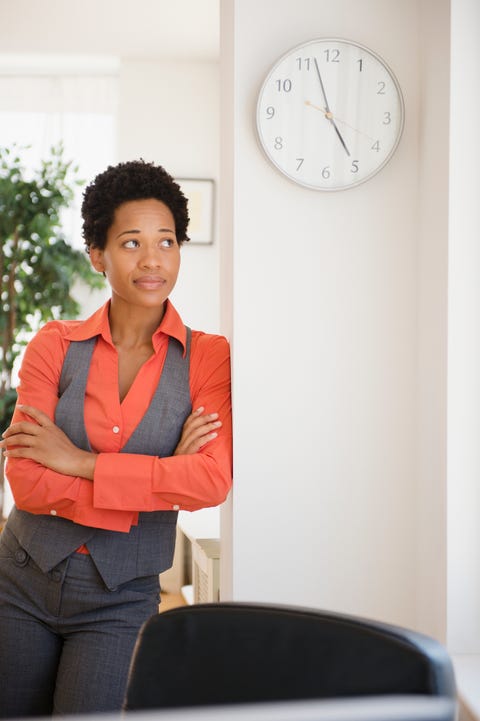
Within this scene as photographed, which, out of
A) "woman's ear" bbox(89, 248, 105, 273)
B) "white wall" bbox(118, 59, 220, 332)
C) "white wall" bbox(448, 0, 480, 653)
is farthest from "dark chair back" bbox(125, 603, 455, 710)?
"white wall" bbox(118, 59, 220, 332)

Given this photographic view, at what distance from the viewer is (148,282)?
203 centimetres

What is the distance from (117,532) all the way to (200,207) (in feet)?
11.3

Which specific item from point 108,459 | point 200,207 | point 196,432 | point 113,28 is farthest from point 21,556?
point 113,28

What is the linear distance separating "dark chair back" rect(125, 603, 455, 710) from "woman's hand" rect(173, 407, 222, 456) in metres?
0.75

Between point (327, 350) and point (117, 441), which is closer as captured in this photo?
point (117, 441)

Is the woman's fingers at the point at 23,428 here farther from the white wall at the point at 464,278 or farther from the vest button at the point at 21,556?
the white wall at the point at 464,278

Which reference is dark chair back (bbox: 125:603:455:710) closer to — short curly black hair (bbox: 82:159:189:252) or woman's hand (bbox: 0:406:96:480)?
woman's hand (bbox: 0:406:96:480)

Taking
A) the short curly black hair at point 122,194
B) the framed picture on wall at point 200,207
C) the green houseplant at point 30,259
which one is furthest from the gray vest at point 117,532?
the framed picture on wall at point 200,207

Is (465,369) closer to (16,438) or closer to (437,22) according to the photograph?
(437,22)

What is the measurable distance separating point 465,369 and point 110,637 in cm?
95

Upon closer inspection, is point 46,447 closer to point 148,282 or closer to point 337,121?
point 148,282

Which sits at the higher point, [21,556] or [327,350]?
[327,350]

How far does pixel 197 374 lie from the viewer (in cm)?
211

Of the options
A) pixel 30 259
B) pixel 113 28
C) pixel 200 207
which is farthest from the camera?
pixel 200 207
